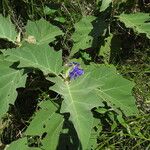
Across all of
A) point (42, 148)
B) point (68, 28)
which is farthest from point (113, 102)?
point (68, 28)

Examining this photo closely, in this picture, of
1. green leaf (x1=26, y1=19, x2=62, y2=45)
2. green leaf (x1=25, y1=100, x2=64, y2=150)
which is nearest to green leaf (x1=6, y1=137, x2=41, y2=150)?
green leaf (x1=25, y1=100, x2=64, y2=150)

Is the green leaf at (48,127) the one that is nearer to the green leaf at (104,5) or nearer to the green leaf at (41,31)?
the green leaf at (41,31)

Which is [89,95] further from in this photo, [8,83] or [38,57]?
[8,83]

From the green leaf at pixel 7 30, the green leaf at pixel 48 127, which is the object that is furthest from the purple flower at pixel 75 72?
the green leaf at pixel 7 30

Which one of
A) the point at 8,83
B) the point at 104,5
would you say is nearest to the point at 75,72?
the point at 8,83

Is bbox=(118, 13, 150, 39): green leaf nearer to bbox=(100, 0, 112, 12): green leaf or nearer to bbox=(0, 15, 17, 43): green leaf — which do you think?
bbox=(100, 0, 112, 12): green leaf
